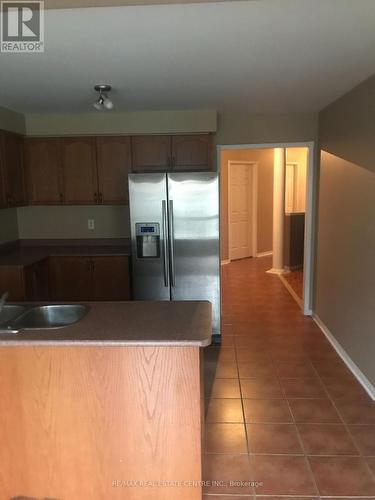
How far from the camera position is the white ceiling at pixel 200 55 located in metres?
1.88

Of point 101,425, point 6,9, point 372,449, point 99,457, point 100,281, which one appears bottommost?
point 372,449

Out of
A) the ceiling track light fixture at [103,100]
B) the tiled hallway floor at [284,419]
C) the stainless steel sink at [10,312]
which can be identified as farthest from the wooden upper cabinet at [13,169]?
the tiled hallway floor at [284,419]

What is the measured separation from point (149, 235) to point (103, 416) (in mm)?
2255

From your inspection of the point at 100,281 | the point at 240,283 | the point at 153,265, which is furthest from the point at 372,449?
the point at 240,283

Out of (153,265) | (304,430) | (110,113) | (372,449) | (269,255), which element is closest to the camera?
(372,449)

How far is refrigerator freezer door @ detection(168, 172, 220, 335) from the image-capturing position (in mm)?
3848

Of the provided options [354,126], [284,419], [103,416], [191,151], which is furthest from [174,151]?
[103,416]

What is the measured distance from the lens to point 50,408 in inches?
74.2

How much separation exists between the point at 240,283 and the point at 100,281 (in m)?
3.02

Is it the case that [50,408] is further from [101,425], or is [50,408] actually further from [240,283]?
[240,283]

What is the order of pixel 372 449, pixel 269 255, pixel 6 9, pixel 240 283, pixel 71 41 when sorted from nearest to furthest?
pixel 6 9 < pixel 71 41 < pixel 372 449 < pixel 240 283 < pixel 269 255

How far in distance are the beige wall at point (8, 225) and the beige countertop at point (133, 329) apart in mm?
2684

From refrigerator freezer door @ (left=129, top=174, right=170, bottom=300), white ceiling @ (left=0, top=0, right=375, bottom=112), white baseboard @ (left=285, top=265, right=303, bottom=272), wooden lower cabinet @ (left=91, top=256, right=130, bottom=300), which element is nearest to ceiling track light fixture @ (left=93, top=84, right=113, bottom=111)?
white ceiling @ (left=0, top=0, right=375, bottom=112)

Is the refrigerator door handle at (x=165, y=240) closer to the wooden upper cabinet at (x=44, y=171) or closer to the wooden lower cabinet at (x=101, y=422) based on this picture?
the wooden upper cabinet at (x=44, y=171)
